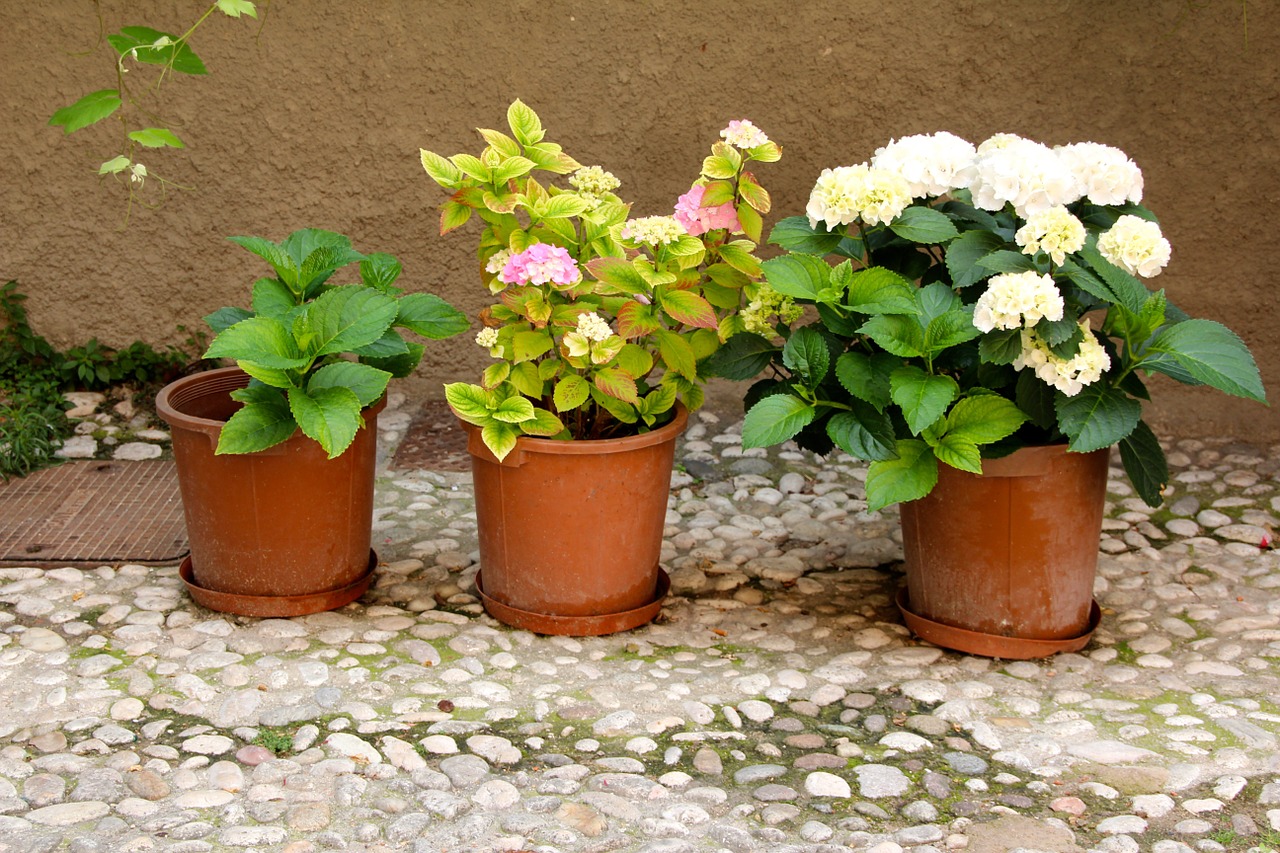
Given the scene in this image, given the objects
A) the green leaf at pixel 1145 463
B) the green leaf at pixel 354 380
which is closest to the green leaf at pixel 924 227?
the green leaf at pixel 1145 463

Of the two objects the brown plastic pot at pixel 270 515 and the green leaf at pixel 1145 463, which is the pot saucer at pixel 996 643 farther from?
the brown plastic pot at pixel 270 515

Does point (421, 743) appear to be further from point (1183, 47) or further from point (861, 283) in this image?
point (1183, 47)

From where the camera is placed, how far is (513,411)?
309 centimetres

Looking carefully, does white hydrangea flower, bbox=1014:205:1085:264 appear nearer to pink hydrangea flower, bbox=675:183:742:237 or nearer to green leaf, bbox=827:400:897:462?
green leaf, bbox=827:400:897:462

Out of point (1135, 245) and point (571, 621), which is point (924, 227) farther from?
point (571, 621)

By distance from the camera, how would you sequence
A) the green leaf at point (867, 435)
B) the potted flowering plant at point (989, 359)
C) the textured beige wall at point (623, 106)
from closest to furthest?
the potted flowering plant at point (989, 359), the green leaf at point (867, 435), the textured beige wall at point (623, 106)

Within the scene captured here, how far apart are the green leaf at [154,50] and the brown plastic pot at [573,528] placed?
1.18 metres

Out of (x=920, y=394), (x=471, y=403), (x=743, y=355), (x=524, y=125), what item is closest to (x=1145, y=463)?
(x=920, y=394)

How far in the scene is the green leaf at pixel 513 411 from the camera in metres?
3.08

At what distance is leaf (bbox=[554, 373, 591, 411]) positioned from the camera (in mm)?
3117

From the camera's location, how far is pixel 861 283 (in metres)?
3.04

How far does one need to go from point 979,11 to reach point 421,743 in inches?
118

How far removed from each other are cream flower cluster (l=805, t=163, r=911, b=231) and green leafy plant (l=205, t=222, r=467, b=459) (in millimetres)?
984

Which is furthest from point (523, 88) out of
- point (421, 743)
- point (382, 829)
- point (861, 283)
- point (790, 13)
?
point (382, 829)
